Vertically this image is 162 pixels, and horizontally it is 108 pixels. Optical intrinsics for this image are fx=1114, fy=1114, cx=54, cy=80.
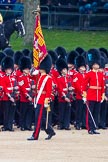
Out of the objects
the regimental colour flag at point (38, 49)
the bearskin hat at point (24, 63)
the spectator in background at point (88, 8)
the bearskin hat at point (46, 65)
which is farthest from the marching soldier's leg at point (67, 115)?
the spectator in background at point (88, 8)

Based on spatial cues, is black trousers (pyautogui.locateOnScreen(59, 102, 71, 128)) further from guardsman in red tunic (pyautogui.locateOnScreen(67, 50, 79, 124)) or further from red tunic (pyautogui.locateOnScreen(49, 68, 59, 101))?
guardsman in red tunic (pyautogui.locateOnScreen(67, 50, 79, 124))

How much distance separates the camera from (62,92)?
21797 mm

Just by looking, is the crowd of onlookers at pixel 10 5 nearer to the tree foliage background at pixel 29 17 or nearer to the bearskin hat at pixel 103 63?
the tree foliage background at pixel 29 17

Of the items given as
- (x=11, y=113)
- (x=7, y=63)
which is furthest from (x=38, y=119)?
(x=7, y=63)

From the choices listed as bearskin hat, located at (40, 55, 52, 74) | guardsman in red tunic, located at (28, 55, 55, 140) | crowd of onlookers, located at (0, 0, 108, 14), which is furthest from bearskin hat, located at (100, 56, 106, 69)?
crowd of onlookers, located at (0, 0, 108, 14)

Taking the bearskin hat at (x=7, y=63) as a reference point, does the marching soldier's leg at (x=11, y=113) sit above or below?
below

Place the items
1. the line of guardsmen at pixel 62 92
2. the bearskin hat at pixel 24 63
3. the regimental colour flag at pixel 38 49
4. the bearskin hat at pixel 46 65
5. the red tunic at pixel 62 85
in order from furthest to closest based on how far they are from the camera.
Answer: the bearskin hat at pixel 24 63, the red tunic at pixel 62 85, the line of guardsmen at pixel 62 92, the regimental colour flag at pixel 38 49, the bearskin hat at pixel 46 65

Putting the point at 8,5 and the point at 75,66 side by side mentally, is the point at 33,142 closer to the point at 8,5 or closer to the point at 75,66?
the point at 75,66

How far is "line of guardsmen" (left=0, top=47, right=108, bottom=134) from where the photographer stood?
21.2 metres

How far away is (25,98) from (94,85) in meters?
1.46

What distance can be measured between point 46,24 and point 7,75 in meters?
17.3

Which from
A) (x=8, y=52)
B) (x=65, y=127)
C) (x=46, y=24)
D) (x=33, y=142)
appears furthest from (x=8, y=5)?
(x=33, y=142)

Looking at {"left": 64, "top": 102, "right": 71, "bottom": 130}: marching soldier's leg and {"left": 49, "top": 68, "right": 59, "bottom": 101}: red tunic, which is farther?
{"left": 64, "top": 102, "right": 71, "bottom": 130}: marching soldier's leg

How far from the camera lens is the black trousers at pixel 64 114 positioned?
21984 mm
